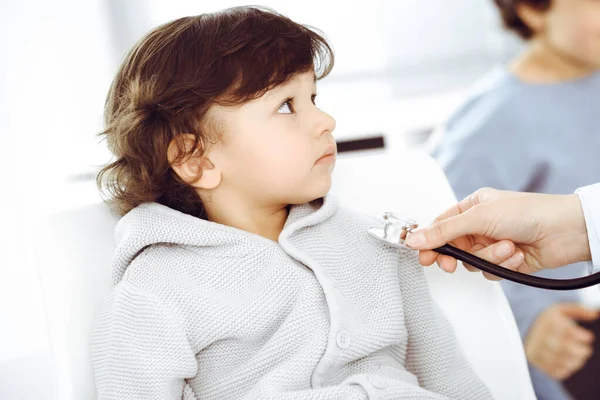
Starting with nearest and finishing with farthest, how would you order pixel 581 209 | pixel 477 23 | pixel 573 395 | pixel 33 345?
pixel 581 209 → pixel 33 345 → pixel 573 395 → pixel 477 23

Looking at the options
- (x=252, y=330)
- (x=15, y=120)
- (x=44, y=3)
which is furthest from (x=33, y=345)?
(x=44, y=3)

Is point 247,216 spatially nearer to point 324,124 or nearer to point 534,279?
point 324,124

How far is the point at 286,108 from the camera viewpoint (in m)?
1.03

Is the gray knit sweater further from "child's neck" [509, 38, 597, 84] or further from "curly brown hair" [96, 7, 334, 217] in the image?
"child's neck" [509, 38, 597, 84]

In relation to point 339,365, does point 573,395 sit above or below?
below

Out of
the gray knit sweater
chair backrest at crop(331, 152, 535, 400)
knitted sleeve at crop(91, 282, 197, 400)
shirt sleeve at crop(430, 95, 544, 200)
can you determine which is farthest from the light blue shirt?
knitted sleeve at crop(91, 282, 197, 400)

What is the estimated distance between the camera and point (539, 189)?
1683 millimetres

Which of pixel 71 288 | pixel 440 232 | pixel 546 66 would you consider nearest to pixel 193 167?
pixel 71 288

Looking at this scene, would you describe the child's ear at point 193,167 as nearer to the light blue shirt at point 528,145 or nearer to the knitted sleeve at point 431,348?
the knitted sleeve at point 431,348

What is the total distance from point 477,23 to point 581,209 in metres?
1.54

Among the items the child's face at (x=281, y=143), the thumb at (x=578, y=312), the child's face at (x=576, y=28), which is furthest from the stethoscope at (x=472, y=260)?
the child's face at (x=576, y=28)

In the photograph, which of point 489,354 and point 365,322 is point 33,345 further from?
point 489,354

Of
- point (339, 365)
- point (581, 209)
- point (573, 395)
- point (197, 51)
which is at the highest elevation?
point (197, 51)

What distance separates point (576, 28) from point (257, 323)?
1119 millimetres
